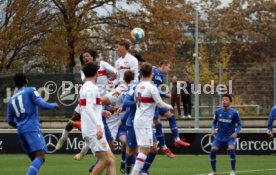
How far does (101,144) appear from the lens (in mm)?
15156

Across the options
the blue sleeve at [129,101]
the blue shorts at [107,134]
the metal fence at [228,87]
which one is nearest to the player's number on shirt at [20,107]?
the blue sleeve at [129,101]

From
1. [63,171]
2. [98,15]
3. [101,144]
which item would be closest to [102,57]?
[98,15]

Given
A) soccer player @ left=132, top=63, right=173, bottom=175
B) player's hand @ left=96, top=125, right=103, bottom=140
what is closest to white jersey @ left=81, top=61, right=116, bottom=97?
soccer player @ left=132, top=63, right=173, bottom=175

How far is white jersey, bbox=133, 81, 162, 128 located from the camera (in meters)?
16.7

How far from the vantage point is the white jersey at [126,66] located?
63.4 feet

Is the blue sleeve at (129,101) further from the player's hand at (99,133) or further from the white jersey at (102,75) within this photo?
the player's hand at (99,133)

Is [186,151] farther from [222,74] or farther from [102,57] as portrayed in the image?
[102,57]

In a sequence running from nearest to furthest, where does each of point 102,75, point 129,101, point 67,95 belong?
point 129,101, point 102,75, point 67,95

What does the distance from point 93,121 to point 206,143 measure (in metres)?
15.8

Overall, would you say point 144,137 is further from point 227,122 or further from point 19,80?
point 227,122

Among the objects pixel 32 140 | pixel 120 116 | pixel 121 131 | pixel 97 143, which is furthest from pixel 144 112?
pixel 121 131

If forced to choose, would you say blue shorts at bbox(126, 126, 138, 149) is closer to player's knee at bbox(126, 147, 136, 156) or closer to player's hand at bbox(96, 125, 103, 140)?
player's knee at bbox(126, 147, 136, 156)

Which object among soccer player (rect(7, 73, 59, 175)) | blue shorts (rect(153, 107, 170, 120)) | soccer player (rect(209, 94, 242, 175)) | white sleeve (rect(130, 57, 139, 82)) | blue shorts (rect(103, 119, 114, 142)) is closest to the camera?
soccer player (rect(7, 73, 59, 175))

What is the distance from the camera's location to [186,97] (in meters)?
34.0
